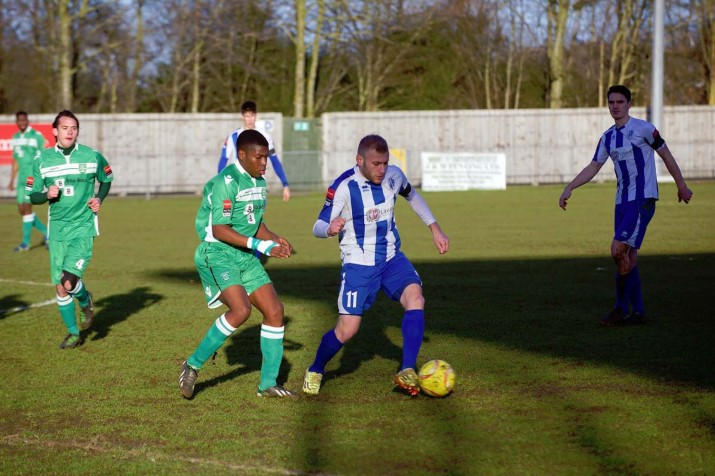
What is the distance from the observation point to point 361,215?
22.9 feet

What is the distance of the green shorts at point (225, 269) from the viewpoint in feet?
22.5

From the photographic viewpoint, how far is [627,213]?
9.45 meters

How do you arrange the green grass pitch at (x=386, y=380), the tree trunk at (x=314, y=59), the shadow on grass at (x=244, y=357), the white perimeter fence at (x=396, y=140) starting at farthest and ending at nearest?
the tree trunk at (x=314, y=59) → the white perimeter fence at (x=396, y=140) → the shadow on grass at (x=244, y=357) → the green grass pitch at (x=386, y=380)

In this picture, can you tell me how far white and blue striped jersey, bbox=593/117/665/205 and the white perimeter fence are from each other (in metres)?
23.2

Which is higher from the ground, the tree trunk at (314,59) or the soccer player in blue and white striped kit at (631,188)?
the tree trunk at (314,59)

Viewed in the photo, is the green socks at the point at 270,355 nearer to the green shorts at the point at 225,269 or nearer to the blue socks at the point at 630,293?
the green shorts at the point at 225,269

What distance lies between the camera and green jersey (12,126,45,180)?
58.6 ft

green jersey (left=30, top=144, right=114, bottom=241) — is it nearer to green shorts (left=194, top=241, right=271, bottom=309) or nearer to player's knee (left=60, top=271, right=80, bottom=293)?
player's knee (left=60, top=271, right=80, bottom=293)

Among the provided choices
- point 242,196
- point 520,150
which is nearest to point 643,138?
point 242,196

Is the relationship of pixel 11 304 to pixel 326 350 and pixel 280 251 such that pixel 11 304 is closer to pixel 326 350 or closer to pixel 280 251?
pixel 326 350

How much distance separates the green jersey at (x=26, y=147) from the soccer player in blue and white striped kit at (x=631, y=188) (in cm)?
1144

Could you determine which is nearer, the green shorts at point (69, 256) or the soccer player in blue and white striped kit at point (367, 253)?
the soccer player in blue and white striped kit at point (367, 253)

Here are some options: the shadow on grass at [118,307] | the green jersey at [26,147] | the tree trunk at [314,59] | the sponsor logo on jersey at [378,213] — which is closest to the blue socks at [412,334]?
the sponsor logo on jersey at [378,213]

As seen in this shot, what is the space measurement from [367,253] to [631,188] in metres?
3.61
